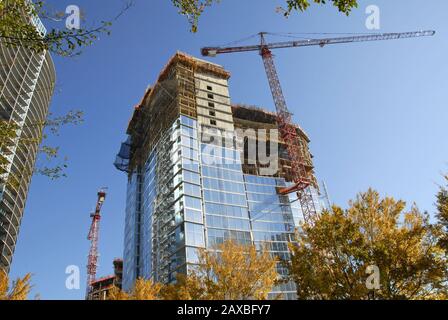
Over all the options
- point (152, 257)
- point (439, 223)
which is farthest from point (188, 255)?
point (439, 223)

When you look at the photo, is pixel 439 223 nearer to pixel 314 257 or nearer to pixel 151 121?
pixel 314 257

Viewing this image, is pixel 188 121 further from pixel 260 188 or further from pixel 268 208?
pixel 268 208

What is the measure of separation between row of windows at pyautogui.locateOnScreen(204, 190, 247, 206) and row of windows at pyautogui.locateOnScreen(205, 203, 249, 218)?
85cm

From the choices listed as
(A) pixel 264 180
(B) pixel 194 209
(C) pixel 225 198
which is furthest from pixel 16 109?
(A) pixel 264 180

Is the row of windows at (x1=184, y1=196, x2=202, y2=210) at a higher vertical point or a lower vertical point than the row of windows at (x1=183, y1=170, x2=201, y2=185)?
lower

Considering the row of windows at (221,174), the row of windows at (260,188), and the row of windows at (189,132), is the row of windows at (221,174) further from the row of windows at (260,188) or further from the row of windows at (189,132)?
the row of windows at (189,132)

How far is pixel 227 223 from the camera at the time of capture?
163ft

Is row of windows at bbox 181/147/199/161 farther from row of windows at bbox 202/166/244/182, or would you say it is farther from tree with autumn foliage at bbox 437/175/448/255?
tree with autumn foliage at bbox 437/175/448/255

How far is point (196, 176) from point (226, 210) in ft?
23.0

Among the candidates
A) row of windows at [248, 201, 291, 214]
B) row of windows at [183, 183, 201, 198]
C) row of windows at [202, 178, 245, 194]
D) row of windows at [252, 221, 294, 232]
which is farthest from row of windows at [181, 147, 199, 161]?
row of windows at [252, 221, 294, 232]

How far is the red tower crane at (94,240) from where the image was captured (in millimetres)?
93188

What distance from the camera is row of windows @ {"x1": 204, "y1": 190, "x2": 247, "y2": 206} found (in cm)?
5093

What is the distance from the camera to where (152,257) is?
5216 cm

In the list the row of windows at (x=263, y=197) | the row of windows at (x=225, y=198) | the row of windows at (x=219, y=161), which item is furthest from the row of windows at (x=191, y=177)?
the row of windows at (x=263, y=197)
